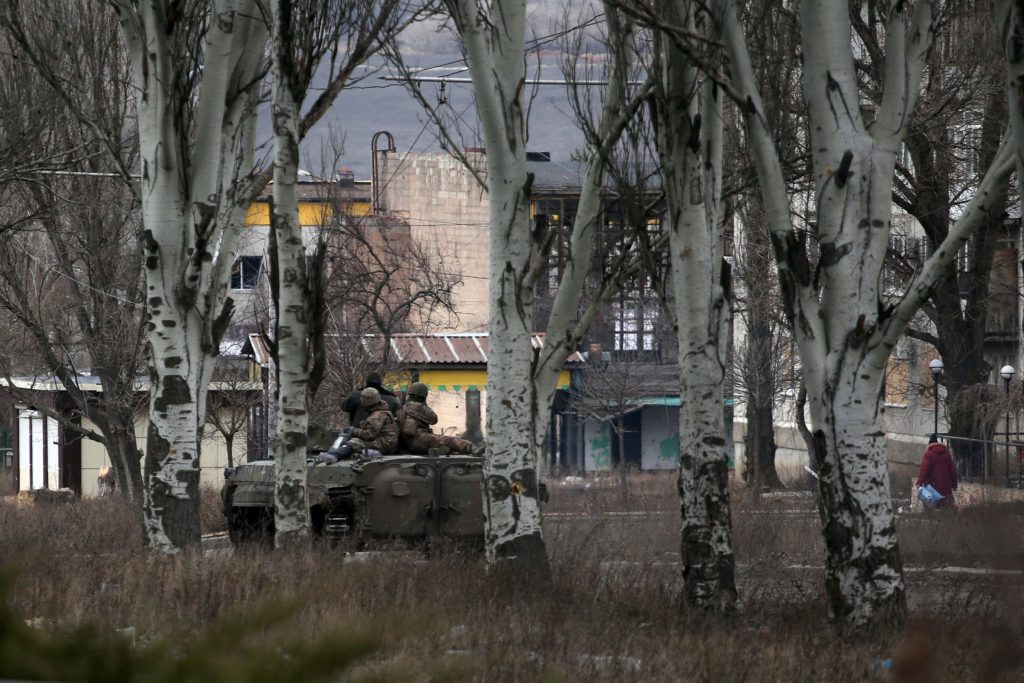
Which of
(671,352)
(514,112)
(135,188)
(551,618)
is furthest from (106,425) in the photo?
(671,352)

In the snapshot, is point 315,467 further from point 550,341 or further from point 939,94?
point 939,94

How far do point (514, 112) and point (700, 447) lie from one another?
322 cm

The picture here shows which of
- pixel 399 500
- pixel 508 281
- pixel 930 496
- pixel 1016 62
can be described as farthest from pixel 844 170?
pixel 930 496

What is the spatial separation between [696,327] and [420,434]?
24.4ft

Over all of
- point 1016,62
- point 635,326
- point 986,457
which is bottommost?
point 986,457

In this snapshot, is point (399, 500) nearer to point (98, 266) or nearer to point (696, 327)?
point (696, 327)

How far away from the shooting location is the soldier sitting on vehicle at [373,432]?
55.9ft

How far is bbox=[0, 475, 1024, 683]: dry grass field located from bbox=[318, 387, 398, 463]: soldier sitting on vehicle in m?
2.72

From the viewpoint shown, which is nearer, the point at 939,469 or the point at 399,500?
the point at 399,500

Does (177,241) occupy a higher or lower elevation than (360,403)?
higher

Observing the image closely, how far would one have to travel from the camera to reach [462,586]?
10.3 m

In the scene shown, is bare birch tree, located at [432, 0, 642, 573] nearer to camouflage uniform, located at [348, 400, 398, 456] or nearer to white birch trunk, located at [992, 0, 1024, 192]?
camouflage uniform, located at [348, 400, 398, 456]

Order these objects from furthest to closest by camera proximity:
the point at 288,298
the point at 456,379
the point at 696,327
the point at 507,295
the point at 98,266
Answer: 1. the point at 456,379
2. the point at 98,266
3. the point at 288,298
4. the point at 507,295
5. the point at 696,327

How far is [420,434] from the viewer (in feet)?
57.3
